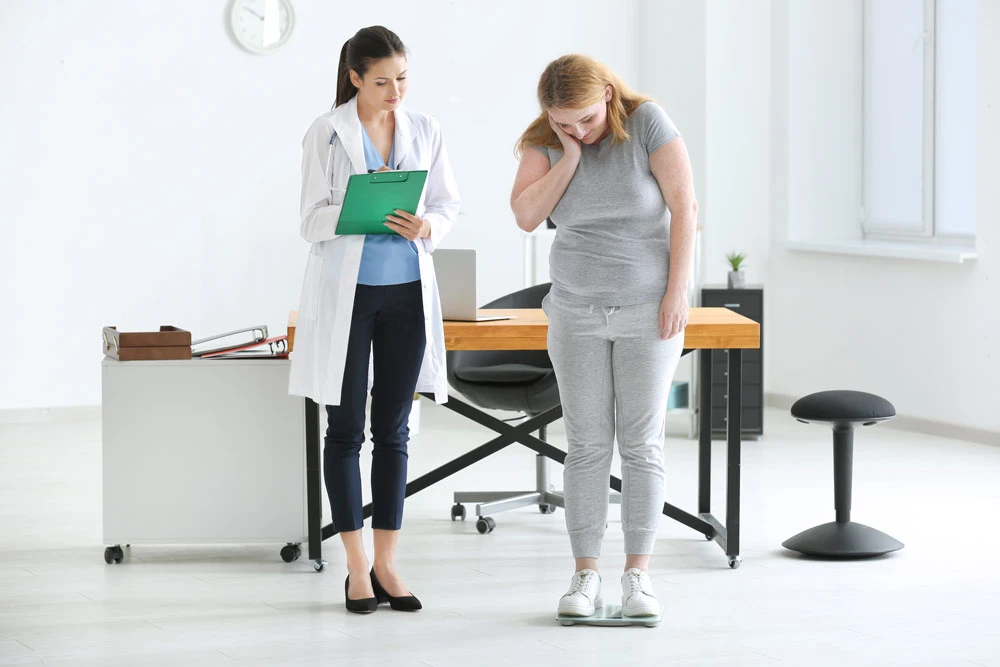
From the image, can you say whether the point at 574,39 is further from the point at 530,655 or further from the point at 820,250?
the point at 530,655

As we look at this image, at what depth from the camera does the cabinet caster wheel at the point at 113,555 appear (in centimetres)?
365

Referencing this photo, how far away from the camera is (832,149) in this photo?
6684 millimetres

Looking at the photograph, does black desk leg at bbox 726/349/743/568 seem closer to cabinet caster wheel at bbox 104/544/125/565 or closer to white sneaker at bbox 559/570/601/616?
white sneaker at bbox 559/570/601/616

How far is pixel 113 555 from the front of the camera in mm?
3654

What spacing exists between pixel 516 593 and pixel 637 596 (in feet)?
1.39

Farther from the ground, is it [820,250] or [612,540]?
[820,250]

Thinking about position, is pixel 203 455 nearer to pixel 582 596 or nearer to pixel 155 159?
pixel 582 596

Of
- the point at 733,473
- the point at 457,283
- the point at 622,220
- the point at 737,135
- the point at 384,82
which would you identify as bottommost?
the point at 733,473

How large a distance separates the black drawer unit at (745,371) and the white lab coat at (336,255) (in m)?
2.87

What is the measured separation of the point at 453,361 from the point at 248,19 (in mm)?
2950

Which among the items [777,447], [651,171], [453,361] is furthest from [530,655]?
[777,447]

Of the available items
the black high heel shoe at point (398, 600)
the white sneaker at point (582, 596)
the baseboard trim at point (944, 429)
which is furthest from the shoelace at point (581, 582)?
the baseboard trim at point (944, 429)

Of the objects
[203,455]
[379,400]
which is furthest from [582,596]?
[203,455]

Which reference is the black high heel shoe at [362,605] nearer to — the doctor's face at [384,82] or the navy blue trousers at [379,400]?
the navy blue trousers at [379,400]
